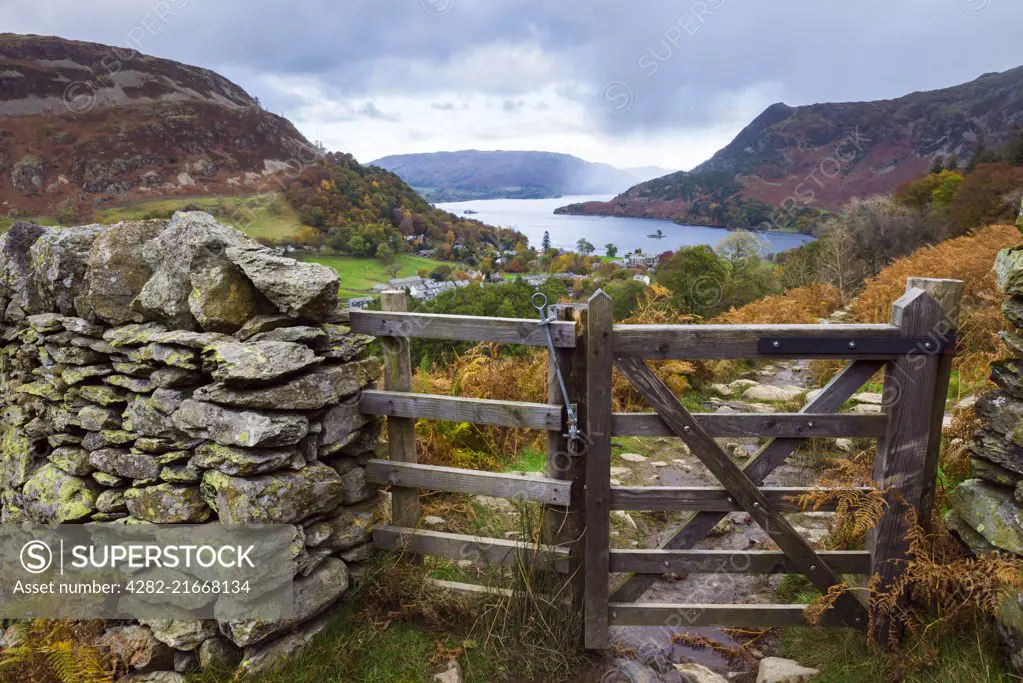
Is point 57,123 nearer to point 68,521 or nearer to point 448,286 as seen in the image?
point 448,286

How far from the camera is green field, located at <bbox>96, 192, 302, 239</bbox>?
887cm

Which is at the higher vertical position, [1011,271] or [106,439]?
[1011,271]

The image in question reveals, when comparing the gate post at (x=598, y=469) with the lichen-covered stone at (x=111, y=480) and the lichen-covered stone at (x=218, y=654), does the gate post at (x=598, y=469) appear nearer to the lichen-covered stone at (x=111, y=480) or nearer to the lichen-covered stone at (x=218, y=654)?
the lichen-covered stone at (x=218, y=654)

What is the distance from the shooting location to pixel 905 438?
3193 millimetres

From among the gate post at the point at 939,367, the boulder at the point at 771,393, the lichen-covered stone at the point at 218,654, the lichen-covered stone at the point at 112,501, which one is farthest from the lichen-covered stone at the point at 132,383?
the boulder at the point at 771,393

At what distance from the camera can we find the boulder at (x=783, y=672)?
3.24m

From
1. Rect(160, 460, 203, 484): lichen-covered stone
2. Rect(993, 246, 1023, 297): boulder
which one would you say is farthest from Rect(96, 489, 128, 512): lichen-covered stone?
Rect(993, 246, 1023, 297): boulder

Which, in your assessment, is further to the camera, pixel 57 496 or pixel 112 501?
pixel 57 496

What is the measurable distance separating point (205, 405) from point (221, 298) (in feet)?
2.42

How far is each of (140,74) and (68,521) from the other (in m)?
16.3

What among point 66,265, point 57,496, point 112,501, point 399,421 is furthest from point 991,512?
point 66,265

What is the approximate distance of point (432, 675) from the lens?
3.46 m

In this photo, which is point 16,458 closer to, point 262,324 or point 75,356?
point 75,356

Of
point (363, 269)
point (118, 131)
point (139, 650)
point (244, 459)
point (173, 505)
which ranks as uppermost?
point (118, 131)
